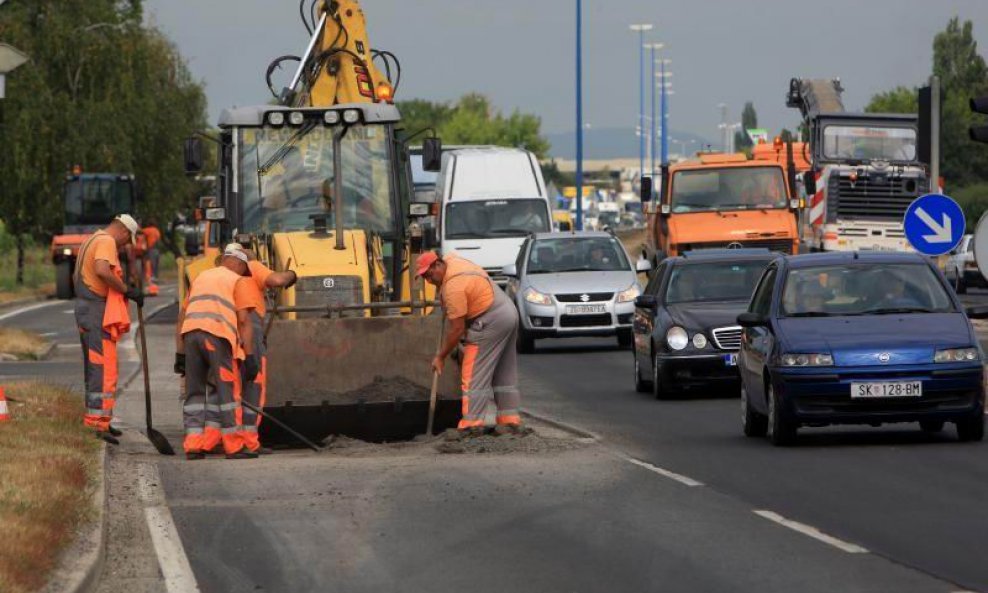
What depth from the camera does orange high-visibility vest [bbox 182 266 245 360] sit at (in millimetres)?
17000

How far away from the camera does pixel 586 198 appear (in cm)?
14762

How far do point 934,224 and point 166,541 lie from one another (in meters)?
17.5

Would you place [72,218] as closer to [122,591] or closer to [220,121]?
[220,121]

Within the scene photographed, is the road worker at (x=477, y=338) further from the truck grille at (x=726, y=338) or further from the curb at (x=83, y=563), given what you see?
the curb at (x=83, y=563)

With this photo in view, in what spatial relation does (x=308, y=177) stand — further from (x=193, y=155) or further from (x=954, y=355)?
(x=954, y=355)

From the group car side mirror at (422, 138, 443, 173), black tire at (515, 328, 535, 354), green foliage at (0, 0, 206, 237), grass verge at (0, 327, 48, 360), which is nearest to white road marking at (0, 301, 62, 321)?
green foliage at (0, 0, 206, 237)

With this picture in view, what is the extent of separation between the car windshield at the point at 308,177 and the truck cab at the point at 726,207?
15515mm

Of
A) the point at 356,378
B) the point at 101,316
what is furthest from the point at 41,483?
the point at 101,316

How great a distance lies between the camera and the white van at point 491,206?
4012cm

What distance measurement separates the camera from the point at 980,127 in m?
17.1

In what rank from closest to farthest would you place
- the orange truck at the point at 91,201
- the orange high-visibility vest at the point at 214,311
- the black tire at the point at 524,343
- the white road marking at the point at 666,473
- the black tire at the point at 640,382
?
the white road marking at the point at 666,473
the orange high-visibility vest at the point at 214,311
the black tire at the point at 640,382
the black tire at the point at 524,343
the orange truck at the point at 91,201

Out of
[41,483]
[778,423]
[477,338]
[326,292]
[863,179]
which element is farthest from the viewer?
[863,179]

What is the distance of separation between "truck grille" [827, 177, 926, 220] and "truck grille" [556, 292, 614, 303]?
42.7 feet

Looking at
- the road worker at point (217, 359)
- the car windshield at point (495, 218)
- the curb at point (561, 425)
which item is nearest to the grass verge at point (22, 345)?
the car windshield at point (495, 218)
